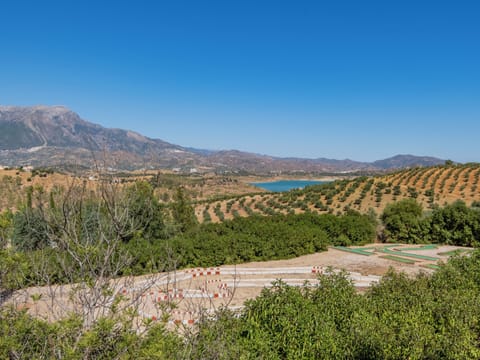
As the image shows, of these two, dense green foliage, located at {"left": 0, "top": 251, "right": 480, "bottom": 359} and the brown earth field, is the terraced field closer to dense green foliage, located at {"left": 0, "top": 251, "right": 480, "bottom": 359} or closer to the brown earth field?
the brown earth field

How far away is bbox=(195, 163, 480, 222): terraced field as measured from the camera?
32.2 metres

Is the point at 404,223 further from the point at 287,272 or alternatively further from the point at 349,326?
the point at 349,326

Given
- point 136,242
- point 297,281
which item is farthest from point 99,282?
point 136,242

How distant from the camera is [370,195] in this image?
1411 inches

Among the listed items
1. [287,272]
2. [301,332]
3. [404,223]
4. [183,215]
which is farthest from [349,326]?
[183,215]

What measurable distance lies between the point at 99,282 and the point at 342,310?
4300 mm

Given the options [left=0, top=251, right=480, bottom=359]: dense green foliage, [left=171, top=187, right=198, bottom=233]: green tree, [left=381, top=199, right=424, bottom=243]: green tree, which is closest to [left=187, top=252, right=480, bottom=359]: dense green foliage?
[left=0, top=251, right=480, bottom=359]: dense green foliage

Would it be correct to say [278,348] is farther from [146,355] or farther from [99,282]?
[99,282]

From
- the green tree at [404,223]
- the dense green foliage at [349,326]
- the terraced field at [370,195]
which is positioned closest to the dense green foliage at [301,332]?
the dense green foliage at [349,326]

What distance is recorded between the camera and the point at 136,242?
497 inches

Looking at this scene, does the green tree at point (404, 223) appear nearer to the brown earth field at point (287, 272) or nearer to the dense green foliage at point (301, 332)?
the brown earth field at point (287, 272)

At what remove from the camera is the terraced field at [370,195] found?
105 ft

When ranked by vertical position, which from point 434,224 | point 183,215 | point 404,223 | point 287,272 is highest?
point 434,224

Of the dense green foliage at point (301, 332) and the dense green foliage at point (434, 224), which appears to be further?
the dense green foliage at point (434, 224)
